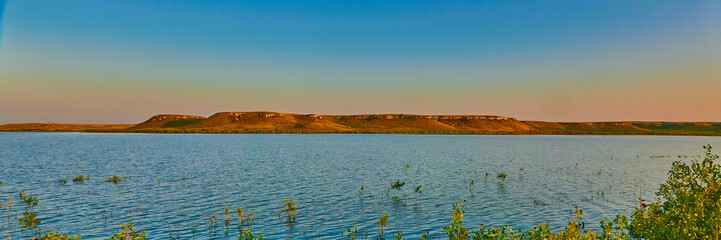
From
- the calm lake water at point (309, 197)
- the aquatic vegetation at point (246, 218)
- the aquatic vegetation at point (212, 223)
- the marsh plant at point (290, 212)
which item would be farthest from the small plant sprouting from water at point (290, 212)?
the aquatic vegetation at point (212, 223)

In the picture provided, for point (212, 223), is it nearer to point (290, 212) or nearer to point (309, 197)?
point (290, 212)

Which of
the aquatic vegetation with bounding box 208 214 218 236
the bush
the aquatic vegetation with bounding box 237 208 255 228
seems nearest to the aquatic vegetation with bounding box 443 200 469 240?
the bush

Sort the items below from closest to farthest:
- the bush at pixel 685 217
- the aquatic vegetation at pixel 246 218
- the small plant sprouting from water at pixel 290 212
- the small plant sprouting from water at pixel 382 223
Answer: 1. the bush at pixel 685 217
2. the small plant sprouting from water at pixel 382 223
3. the aquatic vegetation at pixel 246 218
4. the small plant sprouting from water at pixel 290 212

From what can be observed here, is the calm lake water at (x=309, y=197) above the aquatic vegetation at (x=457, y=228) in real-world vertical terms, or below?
below

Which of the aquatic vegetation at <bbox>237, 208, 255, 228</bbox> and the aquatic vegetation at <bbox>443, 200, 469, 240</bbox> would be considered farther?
the aquatic vegetation at <bbox>237, 208, 255, 228</bbox>

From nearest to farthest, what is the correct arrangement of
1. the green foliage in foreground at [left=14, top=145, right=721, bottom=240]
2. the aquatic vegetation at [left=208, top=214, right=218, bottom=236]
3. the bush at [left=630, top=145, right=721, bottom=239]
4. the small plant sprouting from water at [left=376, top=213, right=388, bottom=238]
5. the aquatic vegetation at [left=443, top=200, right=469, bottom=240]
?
1. the green foliage in foreground at [left=14, top=145, right=721, bottom=240]
2. the bush at [left=630, top=145, right=721, bottom=239]
3. the aquatic vegetation at [left=443, top=200, right=469, bottom=240]
4. the small plant sprouting from water at [left=376, top=213, right=388, bottom=238]
5. the aquatic vegetation at [left=208, top=214, right=218, bottom=236]

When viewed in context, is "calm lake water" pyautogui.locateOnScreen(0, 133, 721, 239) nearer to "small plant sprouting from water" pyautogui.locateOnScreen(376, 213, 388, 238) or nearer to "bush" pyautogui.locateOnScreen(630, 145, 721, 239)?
"small plant sprouting from water" pyautogui.locateOnScreen(376, 213, 388, 238)

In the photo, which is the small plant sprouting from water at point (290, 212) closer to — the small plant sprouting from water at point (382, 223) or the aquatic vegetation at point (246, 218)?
the aquatic vegetation at point (246, 218)

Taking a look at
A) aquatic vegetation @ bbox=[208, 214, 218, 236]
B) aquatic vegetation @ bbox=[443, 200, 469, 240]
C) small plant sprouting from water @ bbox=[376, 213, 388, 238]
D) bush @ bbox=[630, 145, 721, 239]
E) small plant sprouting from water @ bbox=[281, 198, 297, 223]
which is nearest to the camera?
bush @ bbox=[630, 145, 721, 239]

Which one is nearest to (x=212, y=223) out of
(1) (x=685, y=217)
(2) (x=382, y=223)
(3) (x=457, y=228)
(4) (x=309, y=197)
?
(4) (x=309, y=197)

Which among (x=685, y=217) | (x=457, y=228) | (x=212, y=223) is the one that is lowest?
(x=212, y=223)

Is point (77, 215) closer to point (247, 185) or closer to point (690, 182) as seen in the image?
point (247, 185)

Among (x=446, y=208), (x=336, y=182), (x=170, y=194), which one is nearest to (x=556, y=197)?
(x=446, y=208)

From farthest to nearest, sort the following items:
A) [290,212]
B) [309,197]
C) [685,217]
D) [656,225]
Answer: [309,197]
[290,212]
[656,225]
[685,217]
